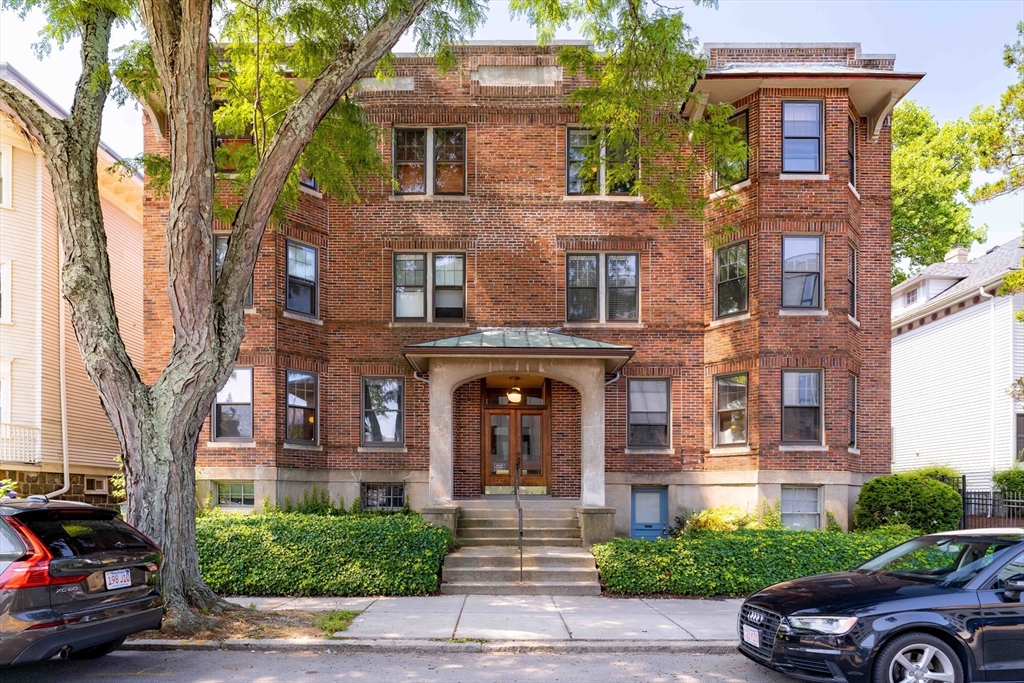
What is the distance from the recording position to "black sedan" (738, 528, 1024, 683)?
6898 millimetres

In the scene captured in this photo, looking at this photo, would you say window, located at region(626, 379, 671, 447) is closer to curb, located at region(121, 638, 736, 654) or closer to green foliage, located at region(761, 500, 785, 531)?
green foliage, located at region(761, 500, 785, 531)

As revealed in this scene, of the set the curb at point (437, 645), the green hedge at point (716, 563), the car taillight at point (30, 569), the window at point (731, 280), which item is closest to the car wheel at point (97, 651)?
the curb at point (437, 645)

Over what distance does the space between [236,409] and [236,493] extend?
1.76 metres

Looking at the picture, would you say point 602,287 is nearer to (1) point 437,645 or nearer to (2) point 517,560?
(2) point 517,560

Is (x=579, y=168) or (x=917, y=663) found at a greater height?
(x=579, y=168)

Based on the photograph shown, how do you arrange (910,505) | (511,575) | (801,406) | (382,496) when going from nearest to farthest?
(511,575), (910,505), (801,406), (382,496)

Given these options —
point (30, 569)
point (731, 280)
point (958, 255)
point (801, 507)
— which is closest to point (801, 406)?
point (801, 507)

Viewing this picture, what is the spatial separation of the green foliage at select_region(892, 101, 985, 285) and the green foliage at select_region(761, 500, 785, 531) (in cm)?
2029

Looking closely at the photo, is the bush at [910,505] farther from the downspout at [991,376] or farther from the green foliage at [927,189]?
the green foliage at [927,189]

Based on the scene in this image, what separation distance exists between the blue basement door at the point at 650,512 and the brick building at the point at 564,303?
0.05 meters

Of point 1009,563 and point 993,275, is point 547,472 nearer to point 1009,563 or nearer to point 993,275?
point 1009,563

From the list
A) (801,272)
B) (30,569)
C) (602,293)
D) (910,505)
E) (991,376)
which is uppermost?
(801,272)

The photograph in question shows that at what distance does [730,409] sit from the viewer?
17.8 metres

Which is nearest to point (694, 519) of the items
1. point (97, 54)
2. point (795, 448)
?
point (795, 448)
